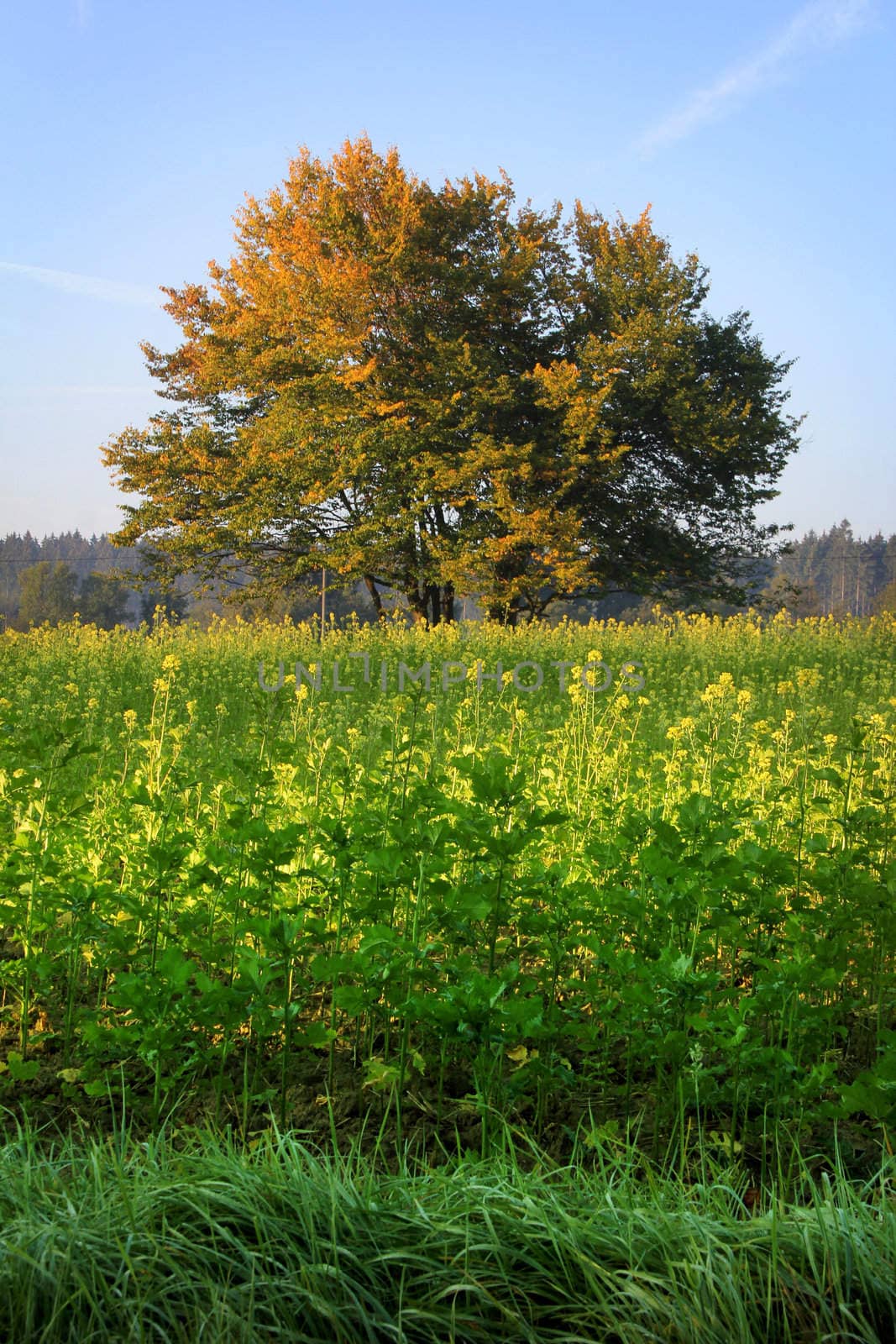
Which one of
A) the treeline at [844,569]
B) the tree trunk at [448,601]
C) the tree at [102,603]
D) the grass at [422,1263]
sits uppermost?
the treeline at [844,569]

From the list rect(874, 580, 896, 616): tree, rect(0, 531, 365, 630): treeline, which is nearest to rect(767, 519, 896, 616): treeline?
rect(874, 580, 896, 616): tree

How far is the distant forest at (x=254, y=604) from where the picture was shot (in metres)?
27.1

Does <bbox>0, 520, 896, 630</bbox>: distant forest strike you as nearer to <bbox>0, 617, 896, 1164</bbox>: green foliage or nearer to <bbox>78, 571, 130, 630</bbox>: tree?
<bbox>78, 571, 130, 630</bbox>: tree

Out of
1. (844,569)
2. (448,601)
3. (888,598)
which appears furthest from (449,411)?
(844,569)

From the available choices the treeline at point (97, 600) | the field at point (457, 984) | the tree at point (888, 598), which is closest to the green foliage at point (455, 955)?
the field at point (457, 984)

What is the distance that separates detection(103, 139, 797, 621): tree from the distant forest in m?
1.97

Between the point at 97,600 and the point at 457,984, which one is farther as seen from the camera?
the point at 97,600

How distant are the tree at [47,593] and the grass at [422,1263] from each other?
5157 cm

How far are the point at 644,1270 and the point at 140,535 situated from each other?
83.1ft

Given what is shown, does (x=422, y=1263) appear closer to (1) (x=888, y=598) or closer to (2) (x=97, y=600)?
(2) (x=97, y=600)

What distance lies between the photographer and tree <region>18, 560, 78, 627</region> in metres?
53.2

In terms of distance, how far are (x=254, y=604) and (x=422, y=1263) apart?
97.6 ft

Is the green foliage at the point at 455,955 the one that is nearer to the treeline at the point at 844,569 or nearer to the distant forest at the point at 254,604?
the distant forest at the point at 254,604

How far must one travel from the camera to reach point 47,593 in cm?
6075
